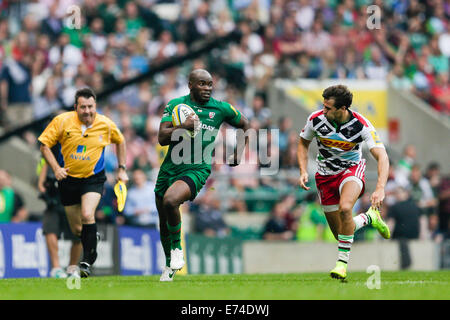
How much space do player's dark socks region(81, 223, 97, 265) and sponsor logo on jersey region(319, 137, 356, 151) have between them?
3.17 m

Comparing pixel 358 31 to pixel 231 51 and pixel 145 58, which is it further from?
pixel 145 58

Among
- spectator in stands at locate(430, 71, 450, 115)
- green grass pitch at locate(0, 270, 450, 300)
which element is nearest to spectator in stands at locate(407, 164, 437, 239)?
spectator in stands at locate(430, 71, 450, 115)

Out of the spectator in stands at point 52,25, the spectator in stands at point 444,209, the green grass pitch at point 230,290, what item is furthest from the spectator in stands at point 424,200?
the green grass pitch at point 230,290

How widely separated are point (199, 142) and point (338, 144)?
5.49 feet

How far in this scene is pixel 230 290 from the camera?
1100 cm

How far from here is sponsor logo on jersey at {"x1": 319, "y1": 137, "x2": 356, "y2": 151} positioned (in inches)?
499

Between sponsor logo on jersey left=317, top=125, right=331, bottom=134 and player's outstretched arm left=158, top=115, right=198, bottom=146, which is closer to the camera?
player's outstretched arm left=158, top=115, right=198, bottom=146

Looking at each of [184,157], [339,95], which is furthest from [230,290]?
[339,95]

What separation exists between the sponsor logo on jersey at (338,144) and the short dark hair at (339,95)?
0.50 meters

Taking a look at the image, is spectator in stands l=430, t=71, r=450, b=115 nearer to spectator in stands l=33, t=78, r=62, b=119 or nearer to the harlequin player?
spectator in stands l=33, t=78, r=62, b=119

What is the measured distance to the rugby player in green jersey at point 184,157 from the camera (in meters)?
12.4

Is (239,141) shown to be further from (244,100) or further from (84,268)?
(244,100)
